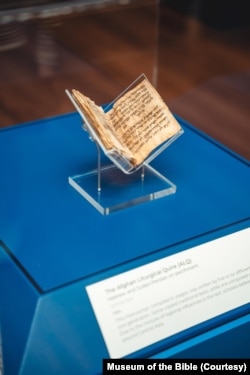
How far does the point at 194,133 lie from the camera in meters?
1.89

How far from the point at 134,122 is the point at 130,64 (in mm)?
1787

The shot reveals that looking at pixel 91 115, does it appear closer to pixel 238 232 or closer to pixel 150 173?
pixel 150 173

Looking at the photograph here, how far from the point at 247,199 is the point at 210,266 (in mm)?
247

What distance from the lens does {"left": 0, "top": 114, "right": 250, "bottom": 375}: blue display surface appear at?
4.26 feet

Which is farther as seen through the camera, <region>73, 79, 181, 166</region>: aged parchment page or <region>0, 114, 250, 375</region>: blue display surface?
<region>73, 79, 181, 166</region>: aged parchment page

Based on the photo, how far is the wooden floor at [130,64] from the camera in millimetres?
2918

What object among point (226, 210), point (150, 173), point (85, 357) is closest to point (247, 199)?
point (226, 210)

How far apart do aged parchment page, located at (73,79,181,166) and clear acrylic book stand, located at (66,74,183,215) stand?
17 mm

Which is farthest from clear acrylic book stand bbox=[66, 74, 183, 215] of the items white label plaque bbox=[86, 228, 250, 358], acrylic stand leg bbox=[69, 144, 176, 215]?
white label plaque bbox=[86, 228, 250, 358]

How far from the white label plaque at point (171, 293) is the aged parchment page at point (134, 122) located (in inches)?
9.5
